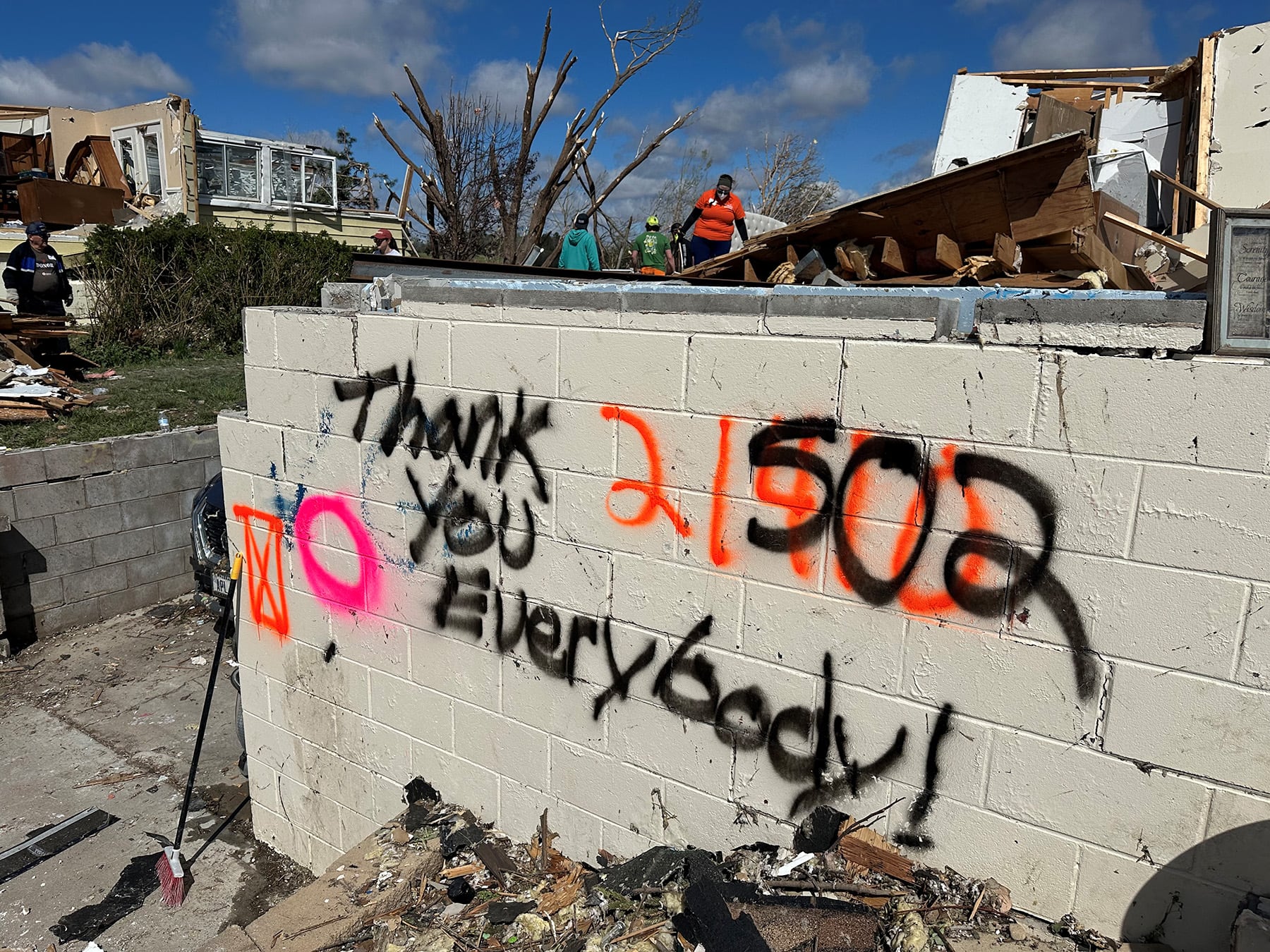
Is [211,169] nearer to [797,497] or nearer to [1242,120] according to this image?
[1242,120]

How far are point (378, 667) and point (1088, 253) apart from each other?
364 cm

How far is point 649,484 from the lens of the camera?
111 inches

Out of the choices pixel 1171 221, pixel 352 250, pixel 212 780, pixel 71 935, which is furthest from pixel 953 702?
pixel 352 250

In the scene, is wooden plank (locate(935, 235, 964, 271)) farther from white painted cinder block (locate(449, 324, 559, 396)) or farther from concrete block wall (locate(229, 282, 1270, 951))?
white painted cinder block (locate(449, 324, 559, 396))

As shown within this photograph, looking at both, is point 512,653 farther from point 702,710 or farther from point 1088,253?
point 1088,253

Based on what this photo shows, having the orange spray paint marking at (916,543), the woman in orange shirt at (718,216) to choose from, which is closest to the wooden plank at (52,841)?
the orange spray paint marking at (916,543)

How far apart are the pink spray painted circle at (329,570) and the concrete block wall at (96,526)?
4.02 m

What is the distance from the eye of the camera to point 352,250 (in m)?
16.3

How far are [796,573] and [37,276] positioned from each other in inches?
448

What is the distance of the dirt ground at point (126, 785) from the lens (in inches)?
165

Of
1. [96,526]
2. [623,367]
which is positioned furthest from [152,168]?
[623,367]

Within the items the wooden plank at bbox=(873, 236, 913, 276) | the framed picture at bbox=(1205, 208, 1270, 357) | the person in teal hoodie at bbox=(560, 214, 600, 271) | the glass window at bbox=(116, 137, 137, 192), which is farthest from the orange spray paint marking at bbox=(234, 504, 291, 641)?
the glass window at bbox=(116, 137, 137, 192)

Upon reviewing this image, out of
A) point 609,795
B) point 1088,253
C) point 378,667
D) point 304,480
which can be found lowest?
point 609,795

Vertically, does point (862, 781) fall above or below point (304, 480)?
below
